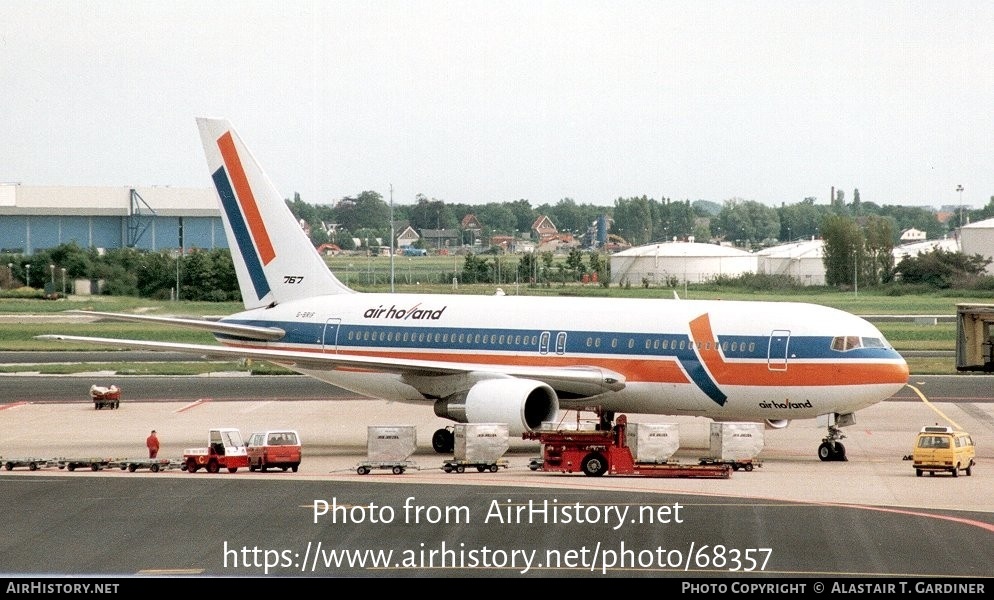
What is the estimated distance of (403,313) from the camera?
48.1 metres

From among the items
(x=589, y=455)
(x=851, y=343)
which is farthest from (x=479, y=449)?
(x=851, y=343)

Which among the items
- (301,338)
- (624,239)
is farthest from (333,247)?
(301,338)

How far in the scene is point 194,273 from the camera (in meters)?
98.2

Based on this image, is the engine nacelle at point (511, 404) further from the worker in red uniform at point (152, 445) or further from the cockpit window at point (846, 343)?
the worker in red uniform at point (152, 445)

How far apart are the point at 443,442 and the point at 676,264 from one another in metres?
72.3

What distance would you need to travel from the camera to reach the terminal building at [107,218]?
13338 centimetres

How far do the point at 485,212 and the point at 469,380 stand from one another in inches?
4539

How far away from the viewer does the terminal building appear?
438 ft

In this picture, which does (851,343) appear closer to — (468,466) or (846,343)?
(846,343)

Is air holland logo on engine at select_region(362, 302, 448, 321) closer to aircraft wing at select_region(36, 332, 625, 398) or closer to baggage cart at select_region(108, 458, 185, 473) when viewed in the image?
aircraft wing at select_region(36, 332, 625, 398)

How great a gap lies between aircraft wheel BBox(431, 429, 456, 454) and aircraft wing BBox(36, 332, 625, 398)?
1.99 m

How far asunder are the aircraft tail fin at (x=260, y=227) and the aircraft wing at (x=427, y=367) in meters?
4.76

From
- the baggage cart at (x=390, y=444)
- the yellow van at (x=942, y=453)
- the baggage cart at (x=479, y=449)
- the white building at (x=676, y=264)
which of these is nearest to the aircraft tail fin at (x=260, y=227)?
the baggage cart at (x=390, y=444)
